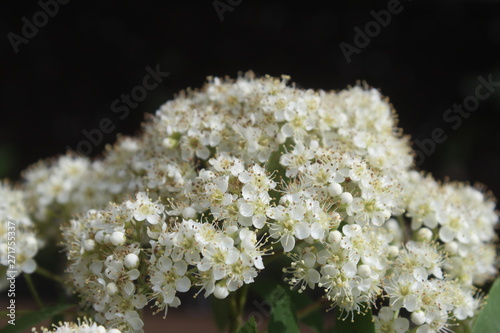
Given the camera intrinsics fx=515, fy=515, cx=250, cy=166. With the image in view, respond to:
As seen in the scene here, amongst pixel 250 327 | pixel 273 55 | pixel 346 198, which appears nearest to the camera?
pixel 250 327

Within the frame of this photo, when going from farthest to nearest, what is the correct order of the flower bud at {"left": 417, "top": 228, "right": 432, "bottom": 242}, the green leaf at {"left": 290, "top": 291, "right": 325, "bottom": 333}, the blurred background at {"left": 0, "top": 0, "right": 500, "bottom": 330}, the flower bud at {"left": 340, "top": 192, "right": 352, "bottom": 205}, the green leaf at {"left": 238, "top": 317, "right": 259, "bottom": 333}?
Result: the blurred background at {"left": 0, "top": 0, "right": 500, "bottom": 330} < the green leaf at {"left": 290, "top": 291, "right": 325, "bottom": 333} < the flower bud at {"left": 417, "top": 228, "right": 432, "bottom": 242} < the flower bud at {"left": 340, "top": 192, "right": 352, "bottom": 205} < the green leaf at {"left": 238, "top": 317, "right": 259, "bottom": 333}

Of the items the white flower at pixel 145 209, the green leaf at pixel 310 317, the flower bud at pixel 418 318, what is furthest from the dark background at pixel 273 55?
the flower bud at pixel 418 318

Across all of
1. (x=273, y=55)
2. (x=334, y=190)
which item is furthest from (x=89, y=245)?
(x=273, y=55)

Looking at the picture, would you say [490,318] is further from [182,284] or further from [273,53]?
[273,53]

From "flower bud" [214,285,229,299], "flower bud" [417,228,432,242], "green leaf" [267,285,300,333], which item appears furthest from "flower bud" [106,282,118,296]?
"flower bud" [417,228,432,242]

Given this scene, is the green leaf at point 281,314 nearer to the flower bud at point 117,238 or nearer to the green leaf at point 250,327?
the green leaf at point 250,327

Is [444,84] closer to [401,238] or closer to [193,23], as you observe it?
[193,23]

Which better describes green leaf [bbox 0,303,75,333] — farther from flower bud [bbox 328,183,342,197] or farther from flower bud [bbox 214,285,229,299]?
flower bud [bbox 328,183,342,197]
